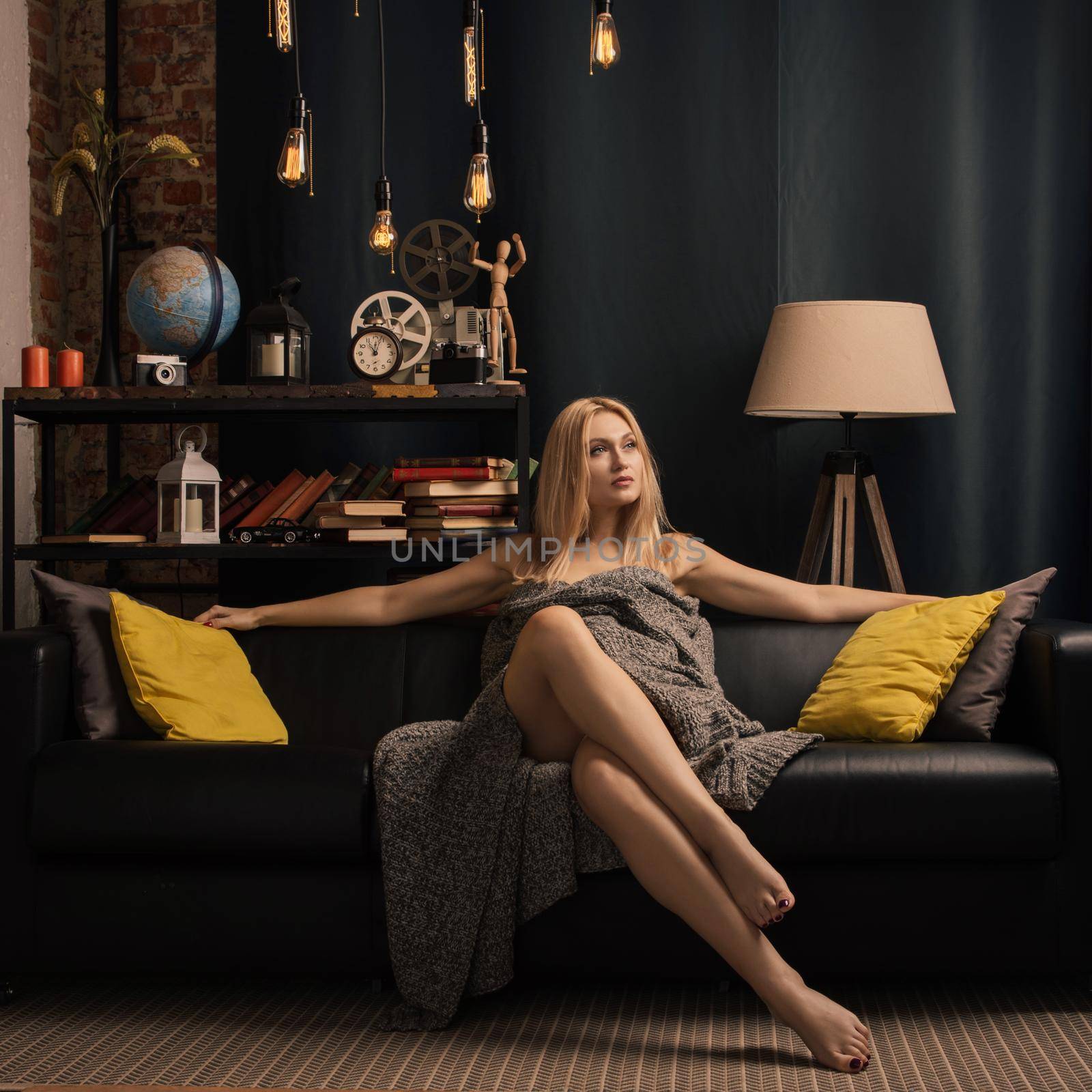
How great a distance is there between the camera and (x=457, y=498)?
2982 mm

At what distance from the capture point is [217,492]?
121 inches

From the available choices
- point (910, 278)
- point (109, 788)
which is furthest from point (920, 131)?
point (109, 788)

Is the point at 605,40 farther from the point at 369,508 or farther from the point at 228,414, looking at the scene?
the point at 228,414

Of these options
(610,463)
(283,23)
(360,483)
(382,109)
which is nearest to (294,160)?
(283,23)

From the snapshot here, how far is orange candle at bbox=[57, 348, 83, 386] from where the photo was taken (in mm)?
3062

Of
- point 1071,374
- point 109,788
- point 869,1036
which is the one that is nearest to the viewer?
point 869,1036

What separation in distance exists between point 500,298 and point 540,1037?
191cm

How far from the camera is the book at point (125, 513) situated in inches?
123

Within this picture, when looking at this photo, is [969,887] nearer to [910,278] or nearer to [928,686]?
[928,686]

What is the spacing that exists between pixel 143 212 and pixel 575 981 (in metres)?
2.76

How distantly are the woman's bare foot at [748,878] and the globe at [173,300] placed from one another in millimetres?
1969

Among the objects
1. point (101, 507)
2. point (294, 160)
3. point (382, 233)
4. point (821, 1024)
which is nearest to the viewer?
point (821, 1024)

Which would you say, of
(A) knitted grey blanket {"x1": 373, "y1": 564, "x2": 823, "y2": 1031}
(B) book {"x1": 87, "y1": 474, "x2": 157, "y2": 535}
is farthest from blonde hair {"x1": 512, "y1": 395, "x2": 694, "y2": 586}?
(B) book {"x1": 87, "y1": 474, "x2": 157, "y2": 535}

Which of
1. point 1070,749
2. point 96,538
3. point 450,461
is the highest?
point 450,461
